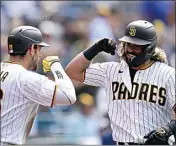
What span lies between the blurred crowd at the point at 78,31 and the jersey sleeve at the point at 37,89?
Result: 167 inches

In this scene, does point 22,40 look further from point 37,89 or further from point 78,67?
point 78,67

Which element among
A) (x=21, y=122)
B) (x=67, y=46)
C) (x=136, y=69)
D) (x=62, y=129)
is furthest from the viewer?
(x=67, y=46)

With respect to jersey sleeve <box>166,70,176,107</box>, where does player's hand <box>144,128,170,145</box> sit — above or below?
below

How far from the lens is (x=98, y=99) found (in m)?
9.38

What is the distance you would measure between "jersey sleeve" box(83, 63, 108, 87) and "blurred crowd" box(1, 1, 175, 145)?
3.66 meters

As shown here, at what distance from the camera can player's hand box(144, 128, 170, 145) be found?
199 inches

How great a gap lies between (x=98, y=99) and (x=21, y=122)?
443 cm

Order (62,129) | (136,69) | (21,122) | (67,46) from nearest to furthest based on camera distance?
(21,122)
(136,69)
(62,129)
(67,46)

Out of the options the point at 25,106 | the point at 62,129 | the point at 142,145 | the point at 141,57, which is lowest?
the point at 62,129

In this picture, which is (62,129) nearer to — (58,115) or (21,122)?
(58,115)

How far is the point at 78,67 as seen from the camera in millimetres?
5570

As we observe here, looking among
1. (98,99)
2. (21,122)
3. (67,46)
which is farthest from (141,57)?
(67,46)

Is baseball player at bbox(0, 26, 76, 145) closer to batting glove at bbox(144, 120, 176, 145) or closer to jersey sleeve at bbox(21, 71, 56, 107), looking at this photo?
jersey sleeve at bbox(21, 71, 56, 107)

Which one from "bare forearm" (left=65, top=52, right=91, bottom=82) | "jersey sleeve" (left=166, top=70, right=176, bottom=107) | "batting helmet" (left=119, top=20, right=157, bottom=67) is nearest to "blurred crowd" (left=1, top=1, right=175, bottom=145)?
"bare forearm" (left=65, top=52, right=91, bottom=82)
